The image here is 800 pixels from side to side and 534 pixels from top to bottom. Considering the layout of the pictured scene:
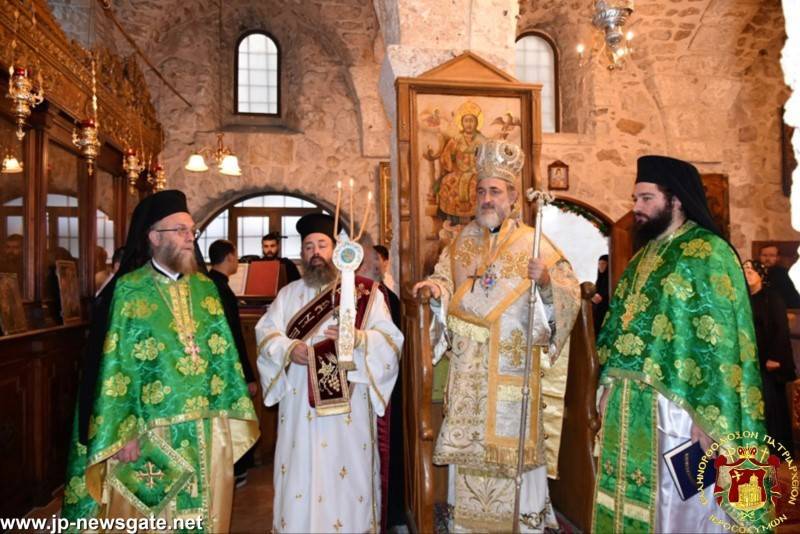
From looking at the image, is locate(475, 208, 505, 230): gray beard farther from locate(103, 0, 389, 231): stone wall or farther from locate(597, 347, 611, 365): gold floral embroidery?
→ locate(103, 0, 389, 231): stone wall

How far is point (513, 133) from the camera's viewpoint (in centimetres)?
404

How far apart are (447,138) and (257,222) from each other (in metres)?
6.84

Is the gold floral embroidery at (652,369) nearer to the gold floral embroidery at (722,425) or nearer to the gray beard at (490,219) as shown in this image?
the gold floral embroidery at (722,425)

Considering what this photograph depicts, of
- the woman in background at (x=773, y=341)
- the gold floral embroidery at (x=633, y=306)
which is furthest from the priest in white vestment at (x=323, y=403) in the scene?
the woman in background at (x=773, y=341)

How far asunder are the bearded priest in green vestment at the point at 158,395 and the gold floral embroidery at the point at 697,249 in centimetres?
215

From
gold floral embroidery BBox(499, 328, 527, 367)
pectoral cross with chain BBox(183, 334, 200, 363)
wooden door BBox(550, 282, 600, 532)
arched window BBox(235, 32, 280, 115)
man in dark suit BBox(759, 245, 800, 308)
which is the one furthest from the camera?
arched window BBox(235, 32, 280, 115)

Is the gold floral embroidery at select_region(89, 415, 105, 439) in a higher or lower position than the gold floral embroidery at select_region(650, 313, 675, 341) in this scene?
lower

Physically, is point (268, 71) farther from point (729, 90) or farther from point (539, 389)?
point (539, 389)

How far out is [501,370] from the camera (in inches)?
120

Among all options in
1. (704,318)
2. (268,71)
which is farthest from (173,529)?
(268,71)

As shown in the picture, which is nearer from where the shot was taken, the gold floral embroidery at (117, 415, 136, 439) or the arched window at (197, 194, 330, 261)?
the gold floral embroidery at (117, 415, 136, 439)

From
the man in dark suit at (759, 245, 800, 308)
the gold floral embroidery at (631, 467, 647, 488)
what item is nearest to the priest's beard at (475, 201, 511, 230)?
the gold floral embroidery at (631, 467, 647, 488)

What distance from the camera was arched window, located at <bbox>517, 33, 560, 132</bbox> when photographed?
33.4 ft

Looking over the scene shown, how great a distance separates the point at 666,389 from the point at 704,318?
35 cm
